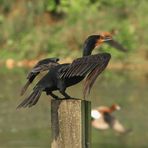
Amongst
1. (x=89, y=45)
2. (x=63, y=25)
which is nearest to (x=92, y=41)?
(x=89, y=45)

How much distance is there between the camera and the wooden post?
388 cm

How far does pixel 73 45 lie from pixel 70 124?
695 inches

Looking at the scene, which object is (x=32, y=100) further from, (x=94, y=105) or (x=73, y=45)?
(x=73, y=45)

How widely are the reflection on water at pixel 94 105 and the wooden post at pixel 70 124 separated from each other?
599 centimetres

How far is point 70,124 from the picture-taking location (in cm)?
389

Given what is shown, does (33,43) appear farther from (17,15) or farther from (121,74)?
(121,74)

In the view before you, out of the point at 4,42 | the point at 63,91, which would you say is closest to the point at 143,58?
the point at 4,42

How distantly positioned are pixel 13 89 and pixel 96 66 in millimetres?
11815

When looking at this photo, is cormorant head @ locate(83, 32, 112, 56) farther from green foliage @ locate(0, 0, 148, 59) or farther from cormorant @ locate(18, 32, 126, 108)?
green foliage @ locate(0, 0, 148, 59)

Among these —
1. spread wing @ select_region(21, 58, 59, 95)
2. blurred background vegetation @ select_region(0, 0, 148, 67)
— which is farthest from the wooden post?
blurred background vegetation @ select_region(0, 0, 148, 67)

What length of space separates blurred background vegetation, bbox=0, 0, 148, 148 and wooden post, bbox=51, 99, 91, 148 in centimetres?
793

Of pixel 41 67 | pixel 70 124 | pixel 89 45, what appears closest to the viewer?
pixel 70 124

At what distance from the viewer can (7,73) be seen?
19.2 metres

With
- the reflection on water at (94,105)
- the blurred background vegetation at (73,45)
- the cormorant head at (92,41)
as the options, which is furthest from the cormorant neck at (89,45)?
the blurred background vegetation at (73,45)
